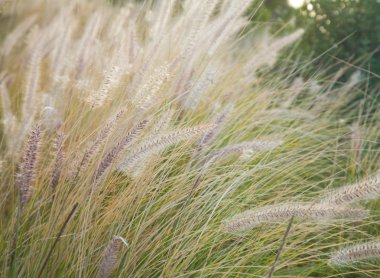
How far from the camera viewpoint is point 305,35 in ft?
14.6

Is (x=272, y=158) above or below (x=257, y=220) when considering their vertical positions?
below

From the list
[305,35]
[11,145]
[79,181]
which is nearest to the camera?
[79,181]

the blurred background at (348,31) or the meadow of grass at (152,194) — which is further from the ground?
the meadow of grass at (152,194)

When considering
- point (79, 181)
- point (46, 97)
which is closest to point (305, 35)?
point (46, 97)

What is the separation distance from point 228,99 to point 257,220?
57.2 inches

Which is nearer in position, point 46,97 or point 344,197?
point 344,197

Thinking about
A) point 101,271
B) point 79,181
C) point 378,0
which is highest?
point 79,181

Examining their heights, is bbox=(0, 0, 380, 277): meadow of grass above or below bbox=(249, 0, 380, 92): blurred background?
above

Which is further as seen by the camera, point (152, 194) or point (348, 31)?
point (348, 31)

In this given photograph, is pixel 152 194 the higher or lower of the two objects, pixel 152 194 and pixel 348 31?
the higher

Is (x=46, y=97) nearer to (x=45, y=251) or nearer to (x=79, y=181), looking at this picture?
(x=79, y=181)

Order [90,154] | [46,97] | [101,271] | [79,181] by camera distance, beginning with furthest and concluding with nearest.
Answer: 1. [46,97]
2. [79,181]
3. [90,154]
4. [101,271]

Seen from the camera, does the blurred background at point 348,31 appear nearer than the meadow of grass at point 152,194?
No

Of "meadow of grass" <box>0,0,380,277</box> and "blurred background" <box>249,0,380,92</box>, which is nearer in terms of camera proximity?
"meadow of grass" <box>0,0,380,277</box>
